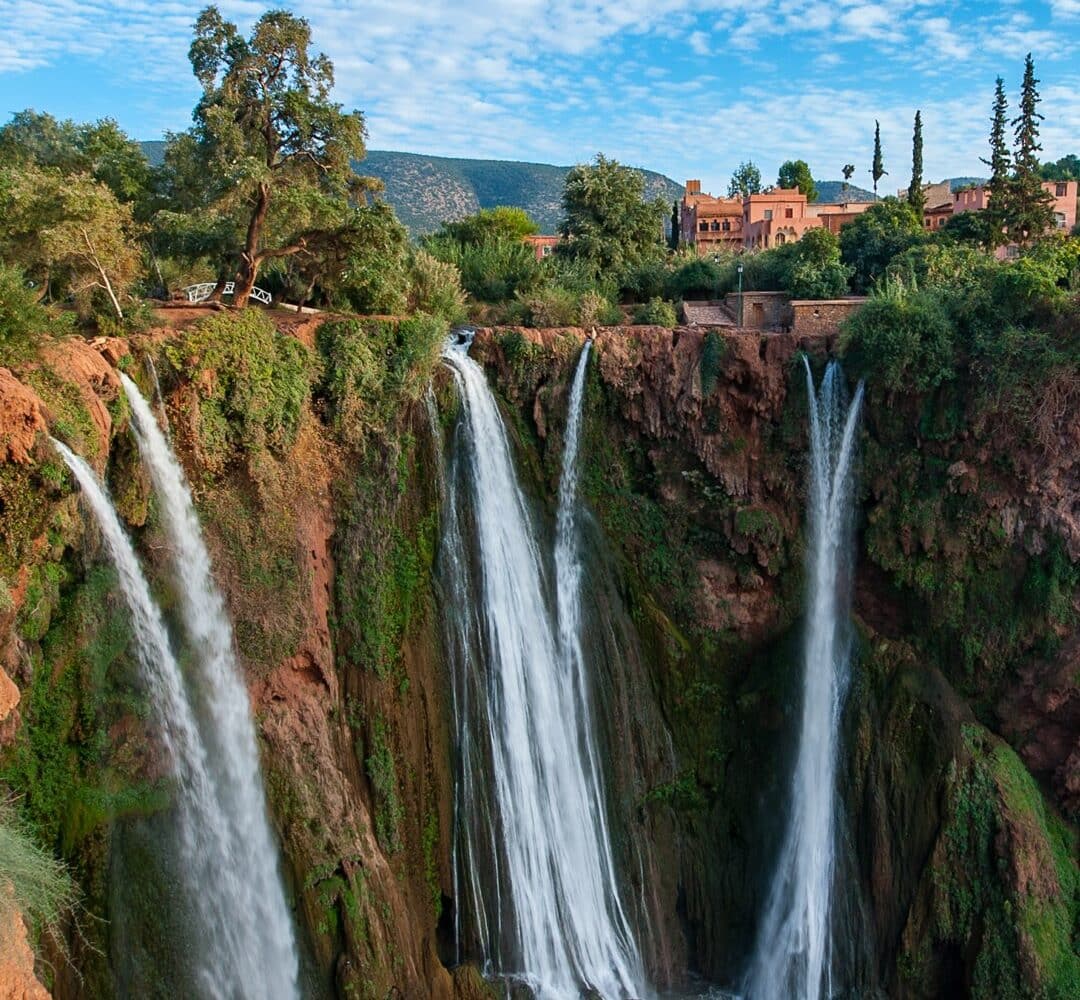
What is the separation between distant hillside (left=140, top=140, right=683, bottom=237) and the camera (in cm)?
8725

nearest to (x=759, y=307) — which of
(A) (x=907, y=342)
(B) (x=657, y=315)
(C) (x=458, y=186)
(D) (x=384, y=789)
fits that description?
(B) (x=657, y=315)

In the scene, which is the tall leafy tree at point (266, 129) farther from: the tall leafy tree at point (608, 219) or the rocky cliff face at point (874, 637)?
the tall leafy tree at point (608, 219)

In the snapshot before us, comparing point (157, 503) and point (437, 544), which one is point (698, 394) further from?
point (157, 503)

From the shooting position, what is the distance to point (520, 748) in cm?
1678

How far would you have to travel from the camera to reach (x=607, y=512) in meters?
19.3

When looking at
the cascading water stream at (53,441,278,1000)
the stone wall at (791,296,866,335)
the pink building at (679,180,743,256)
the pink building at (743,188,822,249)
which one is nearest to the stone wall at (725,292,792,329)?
the stone wall at (791,296,866,335)

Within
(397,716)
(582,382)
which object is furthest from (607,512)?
(397,716)

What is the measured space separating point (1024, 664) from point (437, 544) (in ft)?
35.7

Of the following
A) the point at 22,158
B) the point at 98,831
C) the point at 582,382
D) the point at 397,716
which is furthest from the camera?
the point at 22,158

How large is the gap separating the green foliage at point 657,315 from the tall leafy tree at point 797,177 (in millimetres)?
50527

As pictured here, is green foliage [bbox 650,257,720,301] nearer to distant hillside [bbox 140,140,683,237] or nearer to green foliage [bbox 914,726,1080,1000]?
green foliage [bbox 914,726,1080,1000]

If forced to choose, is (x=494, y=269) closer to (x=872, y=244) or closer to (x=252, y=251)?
(x=252, y=251)

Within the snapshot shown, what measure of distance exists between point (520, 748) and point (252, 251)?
10.2 m

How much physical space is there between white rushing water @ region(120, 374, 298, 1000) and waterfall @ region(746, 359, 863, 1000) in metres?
8.88
